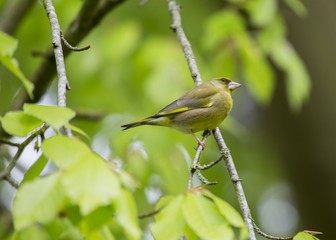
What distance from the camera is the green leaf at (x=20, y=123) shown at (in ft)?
7.77

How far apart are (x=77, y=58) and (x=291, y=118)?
9.86 ft

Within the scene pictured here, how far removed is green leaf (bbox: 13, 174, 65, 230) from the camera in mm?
1960

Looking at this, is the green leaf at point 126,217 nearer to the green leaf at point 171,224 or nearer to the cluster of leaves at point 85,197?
the cluster of leaves at point 85,197

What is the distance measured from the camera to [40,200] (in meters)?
1.98

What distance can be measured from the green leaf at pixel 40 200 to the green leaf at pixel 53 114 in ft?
0.75

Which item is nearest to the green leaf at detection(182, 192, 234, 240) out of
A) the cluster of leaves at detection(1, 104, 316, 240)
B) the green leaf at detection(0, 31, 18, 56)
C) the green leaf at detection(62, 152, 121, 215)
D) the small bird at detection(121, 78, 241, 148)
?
the cluster of leaves at detection(1, 104, 316, 240)

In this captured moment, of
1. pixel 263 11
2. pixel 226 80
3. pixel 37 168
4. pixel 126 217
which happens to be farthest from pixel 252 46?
pixel 126 217

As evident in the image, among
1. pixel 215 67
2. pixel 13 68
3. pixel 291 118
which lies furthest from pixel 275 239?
pixel 291 118

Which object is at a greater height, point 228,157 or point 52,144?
point 52,144

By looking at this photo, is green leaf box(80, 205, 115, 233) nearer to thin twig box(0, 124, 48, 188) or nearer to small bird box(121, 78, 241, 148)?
thin twig box(0, 124, 48, 188)

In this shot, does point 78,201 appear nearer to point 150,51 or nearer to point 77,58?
point 150,51

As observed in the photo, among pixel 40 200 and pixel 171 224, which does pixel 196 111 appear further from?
pixel 40 200

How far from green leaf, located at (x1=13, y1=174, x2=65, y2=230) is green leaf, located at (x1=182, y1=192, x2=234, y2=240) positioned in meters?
0.42

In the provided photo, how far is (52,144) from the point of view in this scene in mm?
2088
